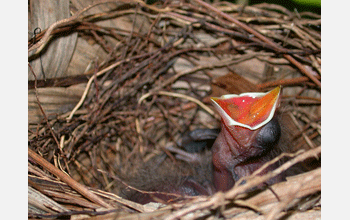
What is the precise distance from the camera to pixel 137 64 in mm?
1268

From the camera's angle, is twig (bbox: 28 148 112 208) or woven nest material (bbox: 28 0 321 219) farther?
woven nest material (bbox: 28 0 321 219)

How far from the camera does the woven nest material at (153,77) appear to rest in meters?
1.12

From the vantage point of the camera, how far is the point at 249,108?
0.87 m

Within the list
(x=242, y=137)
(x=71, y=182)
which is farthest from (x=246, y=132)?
(x=71, y=182)

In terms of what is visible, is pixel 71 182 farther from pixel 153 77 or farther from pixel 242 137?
pixel 153 77

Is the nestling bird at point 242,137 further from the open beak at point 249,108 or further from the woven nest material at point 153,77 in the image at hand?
the woven nest material at point 153,77

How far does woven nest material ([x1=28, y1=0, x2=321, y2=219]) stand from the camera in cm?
112

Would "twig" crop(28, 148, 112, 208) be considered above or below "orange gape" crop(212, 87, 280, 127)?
below

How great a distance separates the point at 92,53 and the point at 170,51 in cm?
33

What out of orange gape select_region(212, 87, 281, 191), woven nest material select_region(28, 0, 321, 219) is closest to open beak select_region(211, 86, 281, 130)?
orange gape select_region(212, 87, 281, 191)

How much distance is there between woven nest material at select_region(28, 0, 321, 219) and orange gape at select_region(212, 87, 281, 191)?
0.79 ft

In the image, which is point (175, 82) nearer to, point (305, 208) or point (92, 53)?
point (92, 53)

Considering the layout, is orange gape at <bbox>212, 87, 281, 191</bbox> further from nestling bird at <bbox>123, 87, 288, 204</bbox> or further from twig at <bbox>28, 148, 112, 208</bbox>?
twig at <bbox>28, 148, 112, 208</bbox>

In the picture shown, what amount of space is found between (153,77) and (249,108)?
0.54 meters
